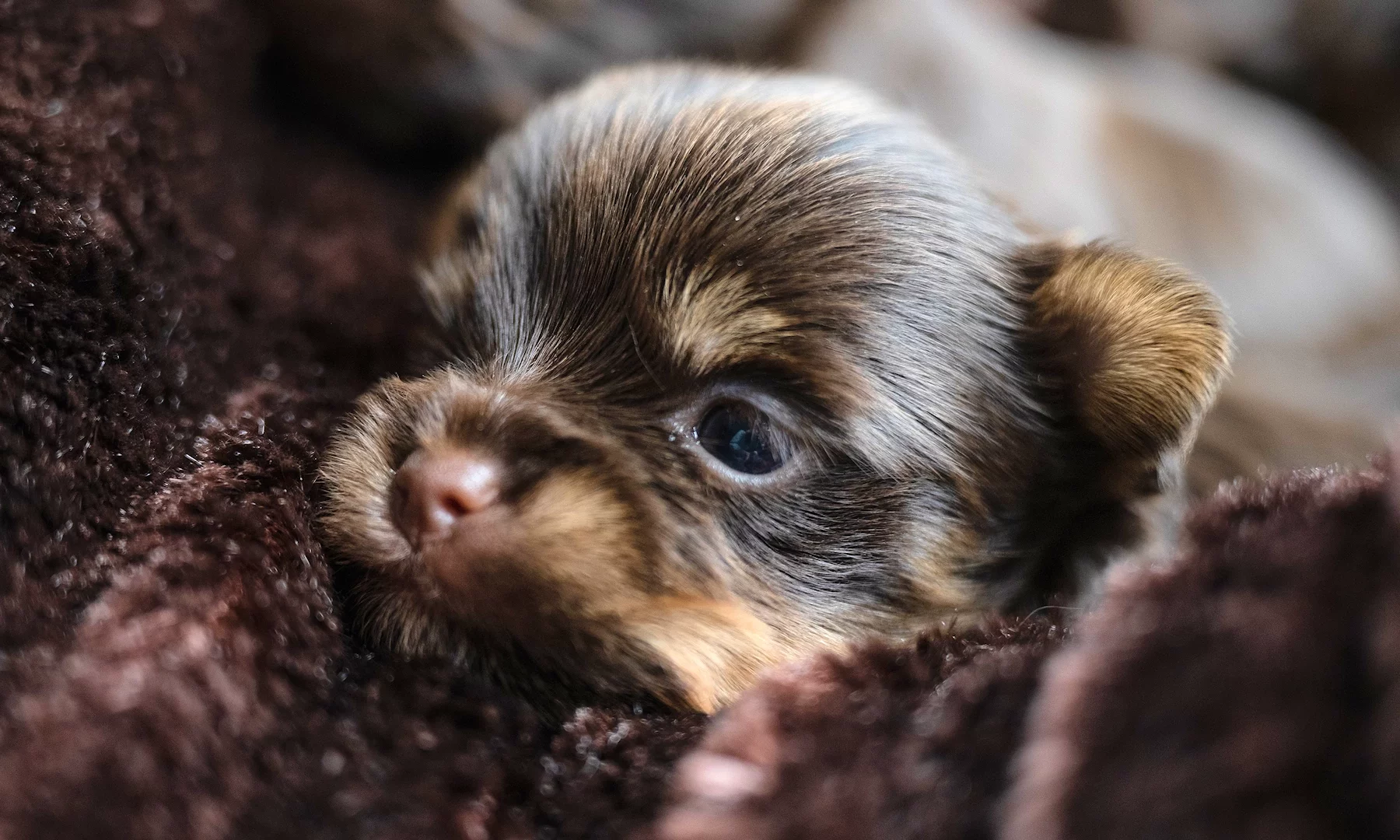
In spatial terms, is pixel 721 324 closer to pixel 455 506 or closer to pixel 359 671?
pixel 455 506

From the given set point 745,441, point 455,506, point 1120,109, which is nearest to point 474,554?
point 455,506

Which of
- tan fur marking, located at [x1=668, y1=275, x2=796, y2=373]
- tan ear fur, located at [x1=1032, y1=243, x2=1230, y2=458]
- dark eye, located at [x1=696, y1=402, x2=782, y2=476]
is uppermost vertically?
tan ear fur, located at [x1=1032, y1=243, x2=1230, y2=458]

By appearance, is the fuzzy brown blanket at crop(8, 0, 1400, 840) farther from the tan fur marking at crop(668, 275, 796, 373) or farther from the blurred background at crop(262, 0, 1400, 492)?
the blurred background at crop(262, 0, 1400, 492)

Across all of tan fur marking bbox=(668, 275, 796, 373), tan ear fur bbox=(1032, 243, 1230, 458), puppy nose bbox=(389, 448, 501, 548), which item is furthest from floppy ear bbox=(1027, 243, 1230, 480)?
puppy nose bbox=(389, 448, 501, 548)

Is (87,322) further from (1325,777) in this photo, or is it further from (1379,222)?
(1379,222)

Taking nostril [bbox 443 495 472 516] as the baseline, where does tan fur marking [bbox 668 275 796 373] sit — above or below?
above

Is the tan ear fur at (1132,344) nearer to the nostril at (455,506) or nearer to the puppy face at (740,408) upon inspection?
the puppy face at (740,408)

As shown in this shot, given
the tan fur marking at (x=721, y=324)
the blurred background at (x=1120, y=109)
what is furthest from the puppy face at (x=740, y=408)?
the blurred background at (x=1120, y=109)

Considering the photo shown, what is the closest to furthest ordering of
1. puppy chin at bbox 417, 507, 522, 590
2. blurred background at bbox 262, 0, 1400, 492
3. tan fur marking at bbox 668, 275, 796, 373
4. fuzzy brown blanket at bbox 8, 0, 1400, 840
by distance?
1. fuzzy brown blanket at bbox 8, 0, 1400, 840
2. puppy chin at bbox 417, 507, 522, 590
3. tan fur marking at bbox 668, 275, 796, 373
4. blurred background at bbox 262, 0, 1400, 492
